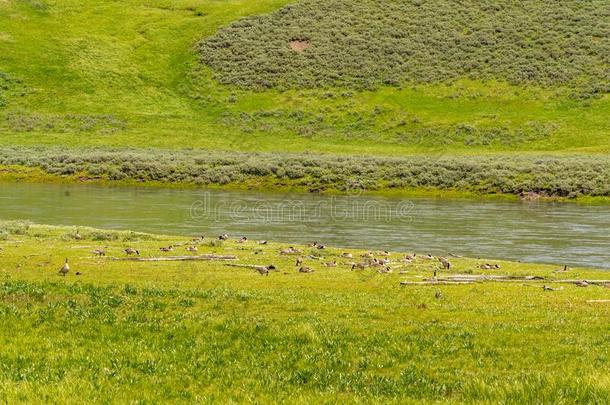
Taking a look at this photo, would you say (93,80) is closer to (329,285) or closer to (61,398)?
(329,285)

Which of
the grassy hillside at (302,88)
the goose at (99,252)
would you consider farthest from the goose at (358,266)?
the grassy hillside at (302,88)

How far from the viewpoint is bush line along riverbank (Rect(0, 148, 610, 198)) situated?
66688mm

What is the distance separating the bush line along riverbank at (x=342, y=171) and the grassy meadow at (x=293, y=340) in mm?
43154

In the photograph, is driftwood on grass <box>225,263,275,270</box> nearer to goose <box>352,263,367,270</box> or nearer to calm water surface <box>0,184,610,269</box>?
→ goose <box>352,263,367,270</box>

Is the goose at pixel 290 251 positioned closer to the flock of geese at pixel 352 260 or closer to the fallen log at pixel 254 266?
the flock of geese at pixel 352 260

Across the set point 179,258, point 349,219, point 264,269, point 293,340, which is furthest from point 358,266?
point 349,219

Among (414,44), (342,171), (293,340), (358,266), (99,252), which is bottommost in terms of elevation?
(358,266)

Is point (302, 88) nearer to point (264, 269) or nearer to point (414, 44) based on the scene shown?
point (414, 44)

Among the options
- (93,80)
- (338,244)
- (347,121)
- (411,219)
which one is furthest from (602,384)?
(93,80)

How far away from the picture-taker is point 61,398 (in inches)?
381

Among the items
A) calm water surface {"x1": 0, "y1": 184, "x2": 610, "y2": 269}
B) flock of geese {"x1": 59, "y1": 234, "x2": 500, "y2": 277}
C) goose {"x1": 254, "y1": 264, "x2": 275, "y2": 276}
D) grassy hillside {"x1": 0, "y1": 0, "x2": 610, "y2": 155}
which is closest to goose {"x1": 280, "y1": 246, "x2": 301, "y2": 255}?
flock of geese {"x1": 59, "y1": 234, "x2": 500, "y2": 277}

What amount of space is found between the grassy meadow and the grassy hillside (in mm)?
66540

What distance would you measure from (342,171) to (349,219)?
22243mm

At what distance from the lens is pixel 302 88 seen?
11306cm
